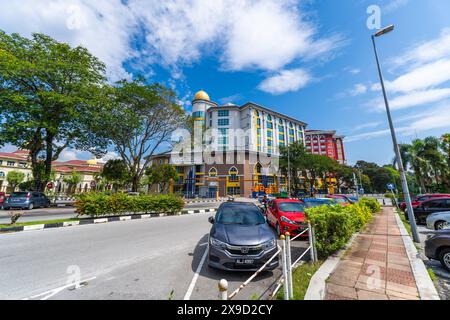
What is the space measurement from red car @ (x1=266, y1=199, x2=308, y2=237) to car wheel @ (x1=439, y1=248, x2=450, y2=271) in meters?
3.12

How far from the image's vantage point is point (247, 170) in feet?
162

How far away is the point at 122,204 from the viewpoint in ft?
41.3

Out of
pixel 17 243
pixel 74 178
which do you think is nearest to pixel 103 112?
pixel 17 243

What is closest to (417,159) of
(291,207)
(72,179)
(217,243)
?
(291,207)

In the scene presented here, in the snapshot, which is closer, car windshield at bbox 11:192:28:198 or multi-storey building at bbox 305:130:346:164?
car windshield at bbox 11:192:28:198

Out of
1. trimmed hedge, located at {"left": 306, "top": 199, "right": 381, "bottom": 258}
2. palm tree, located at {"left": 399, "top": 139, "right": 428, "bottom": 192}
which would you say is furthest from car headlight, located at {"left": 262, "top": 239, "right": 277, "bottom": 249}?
palm tree, located at {"left": 399, "top": 139, "right": 428, "bottom": 192}

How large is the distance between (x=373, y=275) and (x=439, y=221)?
25.5ft

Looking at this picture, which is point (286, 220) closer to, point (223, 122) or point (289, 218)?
point (289, 218)

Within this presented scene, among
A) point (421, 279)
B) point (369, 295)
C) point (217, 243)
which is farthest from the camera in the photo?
point (217, 243)

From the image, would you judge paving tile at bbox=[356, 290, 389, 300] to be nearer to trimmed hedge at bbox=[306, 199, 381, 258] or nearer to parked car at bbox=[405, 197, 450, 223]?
trimmed hedge at bbox=[306, 199, 381, 258]

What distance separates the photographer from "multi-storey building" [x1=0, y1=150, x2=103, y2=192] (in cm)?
5034

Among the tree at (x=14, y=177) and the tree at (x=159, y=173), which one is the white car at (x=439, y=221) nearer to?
the tree at (x=159, y=173)

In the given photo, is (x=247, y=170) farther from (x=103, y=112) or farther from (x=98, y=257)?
(x=98, y=257)

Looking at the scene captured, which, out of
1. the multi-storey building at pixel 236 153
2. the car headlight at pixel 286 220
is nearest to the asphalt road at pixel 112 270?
the car headlight at pixel 286 220
